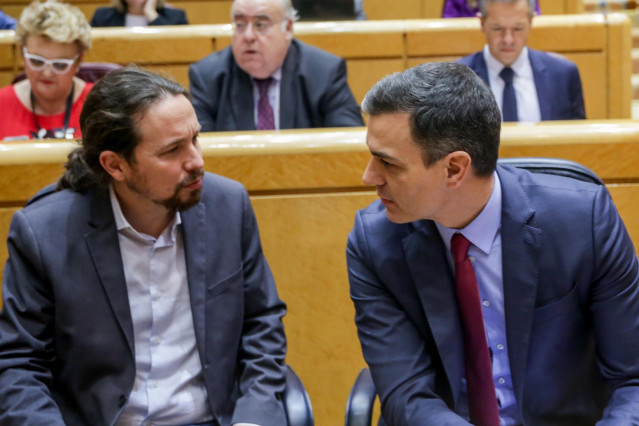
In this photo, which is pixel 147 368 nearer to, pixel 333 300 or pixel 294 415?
pixel 294 415


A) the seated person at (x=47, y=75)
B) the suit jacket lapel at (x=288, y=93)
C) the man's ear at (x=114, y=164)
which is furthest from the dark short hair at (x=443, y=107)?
the suit jacket lapel at (x=288, y=93)

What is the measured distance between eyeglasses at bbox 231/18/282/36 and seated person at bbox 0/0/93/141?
24.7 inches

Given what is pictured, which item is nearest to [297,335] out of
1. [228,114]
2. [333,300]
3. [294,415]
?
[333,300]

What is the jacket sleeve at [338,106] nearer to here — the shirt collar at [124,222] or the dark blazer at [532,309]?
the shirt collar at [124,222]

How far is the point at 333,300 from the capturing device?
206 centimetres

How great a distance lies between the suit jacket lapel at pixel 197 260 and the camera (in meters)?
1.65

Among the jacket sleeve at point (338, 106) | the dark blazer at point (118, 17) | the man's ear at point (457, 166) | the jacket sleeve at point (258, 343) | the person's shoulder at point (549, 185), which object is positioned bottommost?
the jacket sleeve at point (258, 343)

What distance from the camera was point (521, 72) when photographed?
364 cm

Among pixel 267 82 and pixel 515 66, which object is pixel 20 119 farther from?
pixel 515 66

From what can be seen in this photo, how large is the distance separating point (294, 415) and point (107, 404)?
0.36 meters

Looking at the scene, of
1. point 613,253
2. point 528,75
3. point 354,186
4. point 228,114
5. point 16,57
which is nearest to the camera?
point 613,253

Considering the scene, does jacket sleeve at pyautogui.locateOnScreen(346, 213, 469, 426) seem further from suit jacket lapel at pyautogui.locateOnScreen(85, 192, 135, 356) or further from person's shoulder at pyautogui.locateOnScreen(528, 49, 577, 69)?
person's shoulder at pyautogui.locateOnScreen(528, 49, 577, 69)

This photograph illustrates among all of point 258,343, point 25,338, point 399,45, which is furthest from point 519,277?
point 399,45

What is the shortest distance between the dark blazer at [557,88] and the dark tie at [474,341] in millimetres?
2205
